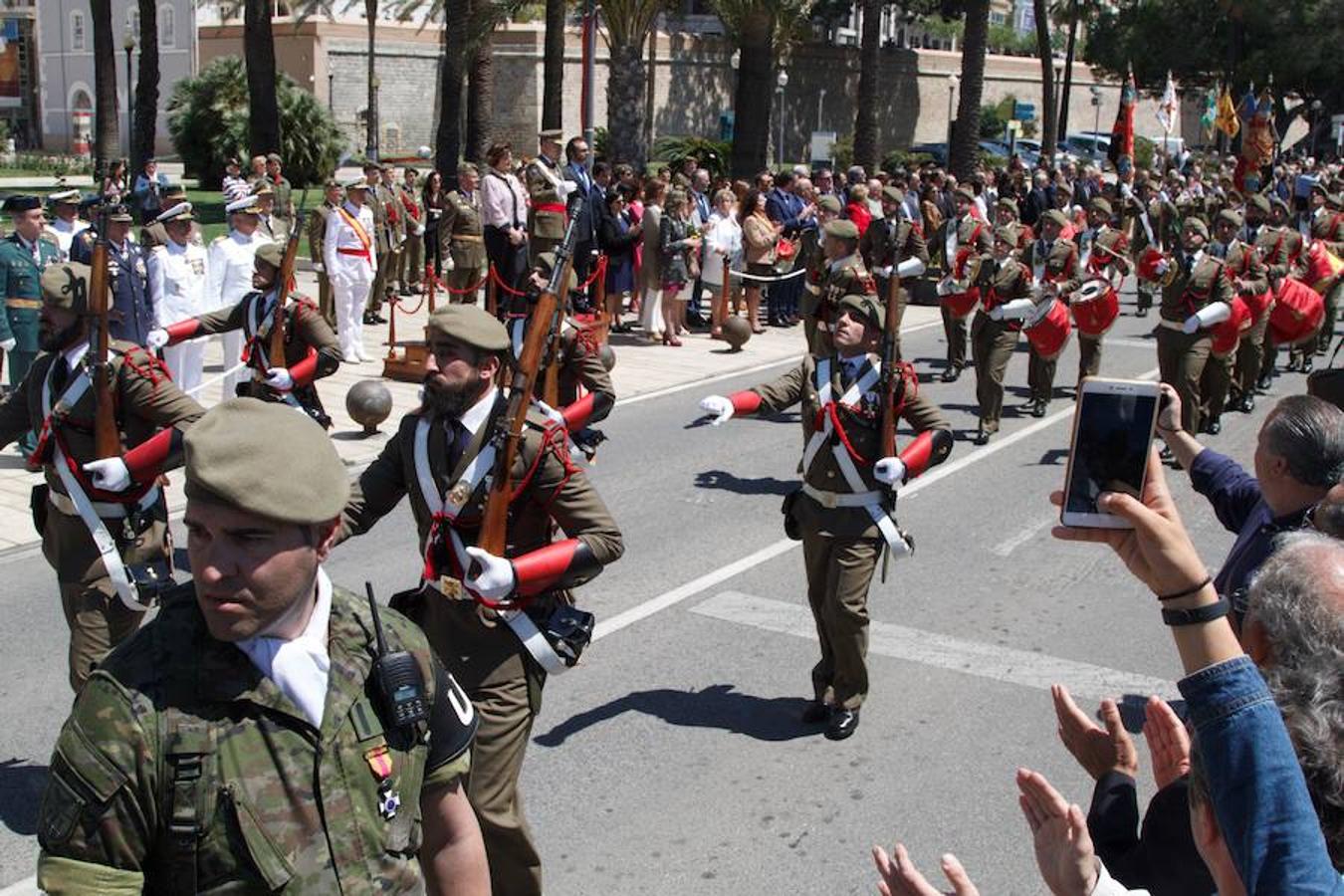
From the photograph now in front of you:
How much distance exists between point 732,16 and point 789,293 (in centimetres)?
895

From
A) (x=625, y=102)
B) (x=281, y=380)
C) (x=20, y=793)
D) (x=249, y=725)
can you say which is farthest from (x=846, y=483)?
(x=625, y=102)

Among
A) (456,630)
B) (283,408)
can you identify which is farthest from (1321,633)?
(456,630)

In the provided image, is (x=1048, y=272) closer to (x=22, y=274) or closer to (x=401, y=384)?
(x=401, y=384)

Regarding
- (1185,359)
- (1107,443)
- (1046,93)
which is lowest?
(1185,359)

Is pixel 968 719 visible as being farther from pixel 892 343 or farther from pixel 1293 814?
pixel 1293 814

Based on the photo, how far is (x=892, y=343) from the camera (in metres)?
7.14

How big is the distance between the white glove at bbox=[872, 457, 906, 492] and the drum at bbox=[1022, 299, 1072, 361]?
8.07 meters

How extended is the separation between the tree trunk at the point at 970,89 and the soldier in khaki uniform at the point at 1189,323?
21.1 m

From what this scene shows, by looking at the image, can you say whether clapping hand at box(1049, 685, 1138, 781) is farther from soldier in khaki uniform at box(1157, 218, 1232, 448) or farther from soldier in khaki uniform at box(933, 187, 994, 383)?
soldier in khaki uniform at box(933, 187, 994, 383)

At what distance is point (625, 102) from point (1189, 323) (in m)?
15.1

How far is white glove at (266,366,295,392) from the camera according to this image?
9.61 metres

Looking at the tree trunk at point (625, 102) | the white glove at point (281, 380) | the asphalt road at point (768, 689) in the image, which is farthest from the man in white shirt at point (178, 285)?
the tree trunk at point (625, 102)

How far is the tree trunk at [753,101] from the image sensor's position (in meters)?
29.0

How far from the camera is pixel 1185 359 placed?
13.4m
